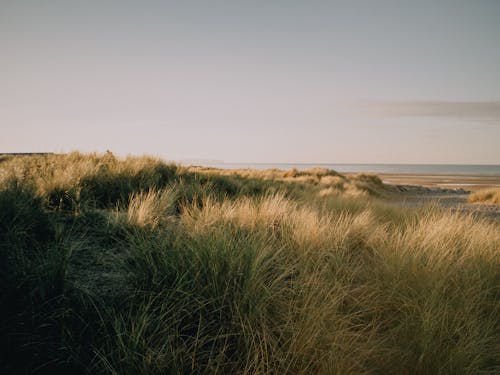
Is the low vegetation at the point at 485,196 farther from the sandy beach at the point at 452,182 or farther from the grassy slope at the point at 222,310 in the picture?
the sandy beach at the point at 452,182

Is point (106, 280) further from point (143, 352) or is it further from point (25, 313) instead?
point (143, 352)

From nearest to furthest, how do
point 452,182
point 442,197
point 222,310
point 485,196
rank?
point 222,310 → point 485,196 → point 442,197 → point 452,182

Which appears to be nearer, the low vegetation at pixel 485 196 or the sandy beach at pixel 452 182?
the low vegetation at pixel 485 196

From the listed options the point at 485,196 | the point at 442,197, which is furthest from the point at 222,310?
the point at 442,197

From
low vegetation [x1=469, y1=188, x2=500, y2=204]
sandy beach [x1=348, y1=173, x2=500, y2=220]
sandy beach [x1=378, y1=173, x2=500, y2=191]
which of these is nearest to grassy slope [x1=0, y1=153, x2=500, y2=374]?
sandy beach [x1=348, y1=173, x2=500, y2=220]

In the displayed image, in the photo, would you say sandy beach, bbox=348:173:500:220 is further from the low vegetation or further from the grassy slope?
the grassy slope

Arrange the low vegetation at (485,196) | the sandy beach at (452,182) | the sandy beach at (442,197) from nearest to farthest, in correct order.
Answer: the sandy beach at (442,197), the low vegetation at (485,196), the sandy beach at (452,182)

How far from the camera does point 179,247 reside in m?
2.14

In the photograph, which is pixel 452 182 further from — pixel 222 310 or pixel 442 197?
pixel 222 310

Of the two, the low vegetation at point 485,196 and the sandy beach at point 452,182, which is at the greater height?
the low vegetation at point 485,196

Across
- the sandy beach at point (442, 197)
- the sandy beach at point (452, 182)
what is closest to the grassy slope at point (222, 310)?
the sandy beach at point (442, 197)

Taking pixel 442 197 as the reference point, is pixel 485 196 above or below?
above

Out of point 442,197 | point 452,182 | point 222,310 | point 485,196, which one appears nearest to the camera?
point 222,310

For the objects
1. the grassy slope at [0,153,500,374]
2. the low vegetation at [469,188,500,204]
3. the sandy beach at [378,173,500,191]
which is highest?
the grassy slope at [0,153,500,374]
